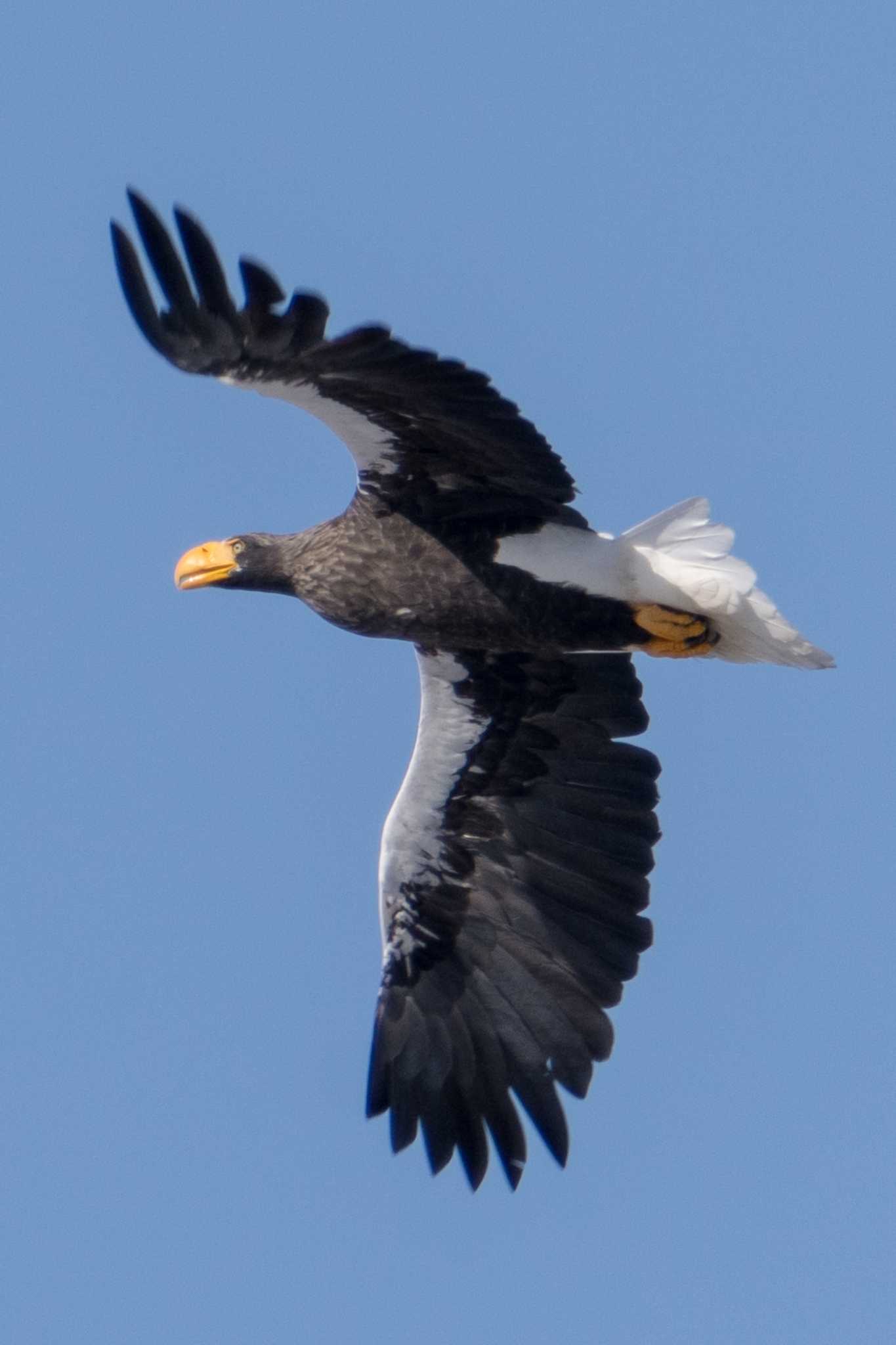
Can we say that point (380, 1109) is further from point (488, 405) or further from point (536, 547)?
point (488, 405)

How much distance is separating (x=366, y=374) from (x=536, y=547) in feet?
4.47

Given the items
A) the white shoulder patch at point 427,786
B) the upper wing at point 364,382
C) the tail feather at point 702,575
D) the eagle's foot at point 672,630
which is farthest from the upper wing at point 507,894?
the upper wing at point 364,382

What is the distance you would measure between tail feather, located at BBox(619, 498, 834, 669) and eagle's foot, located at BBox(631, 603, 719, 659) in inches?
2.2

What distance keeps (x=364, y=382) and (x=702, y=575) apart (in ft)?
5.58

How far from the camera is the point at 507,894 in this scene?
37.8ft

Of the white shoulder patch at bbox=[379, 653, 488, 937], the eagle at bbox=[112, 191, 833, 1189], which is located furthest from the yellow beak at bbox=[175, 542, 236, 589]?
the white shoulder patch at bbox=[379, 653, 488, 937]

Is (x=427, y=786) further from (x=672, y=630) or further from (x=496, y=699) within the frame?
(x=672, y=630)

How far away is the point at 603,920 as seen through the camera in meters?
11.3

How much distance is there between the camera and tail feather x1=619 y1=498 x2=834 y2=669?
34.0ft

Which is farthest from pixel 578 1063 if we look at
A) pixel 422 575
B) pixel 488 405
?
pixel 488 405

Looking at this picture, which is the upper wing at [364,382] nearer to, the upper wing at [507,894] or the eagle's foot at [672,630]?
the eagle's foot at [672,630]

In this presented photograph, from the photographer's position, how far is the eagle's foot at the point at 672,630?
1060 centimetres

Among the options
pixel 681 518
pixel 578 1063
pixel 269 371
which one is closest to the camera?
pixel 269 371

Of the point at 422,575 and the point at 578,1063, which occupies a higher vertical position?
the point at 422,575
